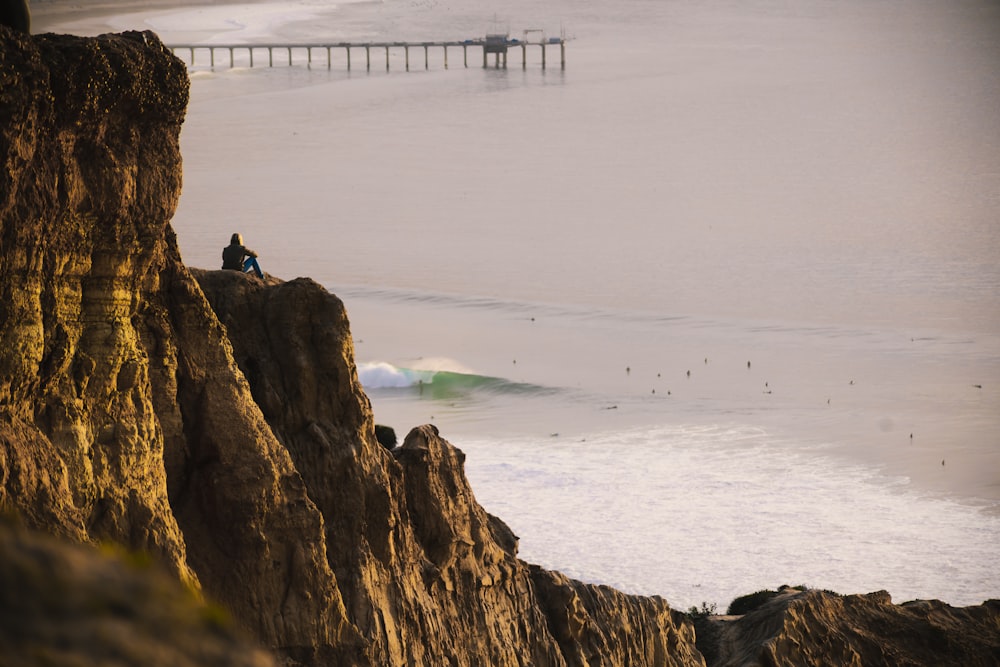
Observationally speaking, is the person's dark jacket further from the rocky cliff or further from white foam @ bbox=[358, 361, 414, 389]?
white foam @ bbox=[358, 361, 414, 389]

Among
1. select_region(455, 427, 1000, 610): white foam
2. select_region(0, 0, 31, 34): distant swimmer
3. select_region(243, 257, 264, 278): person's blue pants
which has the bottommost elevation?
select_region(455, 427, 1000, 610): white foam

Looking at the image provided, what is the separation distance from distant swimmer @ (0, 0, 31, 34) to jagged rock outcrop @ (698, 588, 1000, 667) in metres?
14.3

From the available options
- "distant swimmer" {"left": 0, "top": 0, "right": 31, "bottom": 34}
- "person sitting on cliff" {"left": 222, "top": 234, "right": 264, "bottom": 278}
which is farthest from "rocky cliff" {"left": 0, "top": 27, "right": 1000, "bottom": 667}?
"person sitting on cliff" {"left": 222, "top": 234, "right": 264, "bottom": 278}

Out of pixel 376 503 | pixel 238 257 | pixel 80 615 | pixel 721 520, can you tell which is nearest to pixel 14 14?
pixel 238 257

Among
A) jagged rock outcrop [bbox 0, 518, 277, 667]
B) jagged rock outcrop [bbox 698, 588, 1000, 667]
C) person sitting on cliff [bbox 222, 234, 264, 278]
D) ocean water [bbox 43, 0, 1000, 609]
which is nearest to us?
jagged rock outcrop [bbox 0, 518, 277, 667]

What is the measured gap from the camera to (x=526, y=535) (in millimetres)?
48969

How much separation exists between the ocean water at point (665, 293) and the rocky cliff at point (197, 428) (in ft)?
90.2

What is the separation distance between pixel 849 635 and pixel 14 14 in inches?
630

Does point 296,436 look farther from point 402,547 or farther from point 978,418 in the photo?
point 978,418

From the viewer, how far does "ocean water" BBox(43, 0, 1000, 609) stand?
174 feet

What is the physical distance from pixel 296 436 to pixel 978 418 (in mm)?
60598

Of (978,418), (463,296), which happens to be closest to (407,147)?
(463,296)

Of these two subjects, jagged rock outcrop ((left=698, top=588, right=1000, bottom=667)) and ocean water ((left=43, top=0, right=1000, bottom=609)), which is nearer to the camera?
jagged rock outcrop ((left=698, top=588, right=1000, bottom=667))

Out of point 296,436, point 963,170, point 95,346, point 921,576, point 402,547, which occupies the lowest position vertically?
point 921,576
